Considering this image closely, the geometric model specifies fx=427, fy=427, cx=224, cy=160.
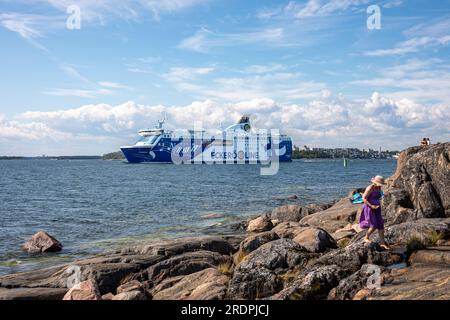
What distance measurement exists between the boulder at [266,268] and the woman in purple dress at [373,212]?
1719mm

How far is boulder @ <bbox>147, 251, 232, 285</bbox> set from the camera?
10637mm

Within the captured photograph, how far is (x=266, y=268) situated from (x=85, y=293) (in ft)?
12.2

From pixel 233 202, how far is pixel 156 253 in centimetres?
2022

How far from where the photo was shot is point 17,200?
35562 millimetres

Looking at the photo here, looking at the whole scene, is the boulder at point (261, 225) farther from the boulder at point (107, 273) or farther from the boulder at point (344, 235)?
the boulder at point (107, 273)

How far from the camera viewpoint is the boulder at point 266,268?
8328 millimetres

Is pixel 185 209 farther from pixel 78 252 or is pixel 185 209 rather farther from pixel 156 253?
pixel 156 253

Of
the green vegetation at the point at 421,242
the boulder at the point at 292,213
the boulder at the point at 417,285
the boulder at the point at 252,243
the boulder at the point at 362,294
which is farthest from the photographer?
the boulder at the point at 292,213

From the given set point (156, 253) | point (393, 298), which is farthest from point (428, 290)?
point (156, 253)

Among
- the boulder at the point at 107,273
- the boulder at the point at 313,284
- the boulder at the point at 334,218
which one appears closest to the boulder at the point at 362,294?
the boulder at the point at 313,284

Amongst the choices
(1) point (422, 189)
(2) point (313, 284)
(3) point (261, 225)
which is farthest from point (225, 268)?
(3) point (261, 225)

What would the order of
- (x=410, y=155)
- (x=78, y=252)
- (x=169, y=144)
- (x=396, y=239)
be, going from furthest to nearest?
(x=169, y=144) → (x=78, y=252) → (x=410, y=155) → (x=396, y=239)

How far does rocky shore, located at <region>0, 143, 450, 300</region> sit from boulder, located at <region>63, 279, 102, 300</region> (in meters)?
0.02

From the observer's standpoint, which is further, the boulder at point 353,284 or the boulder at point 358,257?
the boulder at point 358,257
